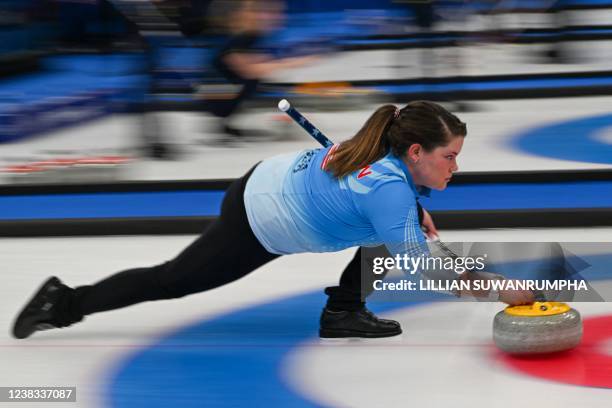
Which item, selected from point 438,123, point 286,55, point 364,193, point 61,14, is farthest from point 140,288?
point 61,14

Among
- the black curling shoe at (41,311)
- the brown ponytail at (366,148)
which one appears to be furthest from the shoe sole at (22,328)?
the brown ponytail at (366,148)

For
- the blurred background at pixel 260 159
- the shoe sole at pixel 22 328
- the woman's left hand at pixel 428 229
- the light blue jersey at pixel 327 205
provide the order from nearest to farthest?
1. the light blue jersey at pixel 327 205
2. the blurred background at pixel 260 159
3. the woman's left hand at pixel 428 229
4. the shoe sole at pixel 22 328

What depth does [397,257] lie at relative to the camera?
3.04 metres

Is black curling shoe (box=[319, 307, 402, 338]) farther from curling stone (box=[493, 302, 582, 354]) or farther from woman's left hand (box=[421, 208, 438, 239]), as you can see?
curling stone (box=[493, 302, 582, 354])

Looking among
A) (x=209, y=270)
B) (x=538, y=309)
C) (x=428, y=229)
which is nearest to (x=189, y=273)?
(x=209, y=270)

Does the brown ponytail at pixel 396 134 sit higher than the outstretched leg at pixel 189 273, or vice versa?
the brown ponytail at pixel 396 134

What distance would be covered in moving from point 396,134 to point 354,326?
2.40 ft

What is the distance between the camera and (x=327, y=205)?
3158mm

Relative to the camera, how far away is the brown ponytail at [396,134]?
3.07 meters

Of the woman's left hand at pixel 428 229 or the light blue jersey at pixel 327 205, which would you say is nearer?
the light blue jersey at pixel 327 205

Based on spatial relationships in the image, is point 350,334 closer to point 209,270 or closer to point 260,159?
point 209,270

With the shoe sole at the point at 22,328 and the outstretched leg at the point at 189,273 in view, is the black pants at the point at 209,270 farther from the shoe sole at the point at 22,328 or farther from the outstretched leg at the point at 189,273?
the shoe sole at the point at 22,328

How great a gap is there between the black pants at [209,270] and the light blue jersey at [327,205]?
0.19 feet

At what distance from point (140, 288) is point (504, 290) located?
115 centimetres
